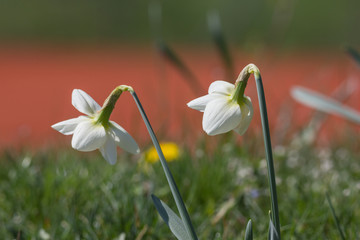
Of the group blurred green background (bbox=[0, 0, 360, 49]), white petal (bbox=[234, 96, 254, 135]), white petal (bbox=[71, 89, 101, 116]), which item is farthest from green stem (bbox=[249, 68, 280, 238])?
blurred green background (bbox=[0, 0, 360, 49])

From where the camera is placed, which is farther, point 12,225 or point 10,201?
point 10,201

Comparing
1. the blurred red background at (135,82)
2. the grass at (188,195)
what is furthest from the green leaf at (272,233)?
the blurred red background at (135,82)

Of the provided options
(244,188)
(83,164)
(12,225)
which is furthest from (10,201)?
(244,188)

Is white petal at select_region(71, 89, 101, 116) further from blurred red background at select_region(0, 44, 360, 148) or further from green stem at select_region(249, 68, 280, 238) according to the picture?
blurred red background at select_region(0, 44, 360, 148)

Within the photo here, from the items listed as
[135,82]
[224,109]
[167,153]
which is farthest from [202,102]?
[135,82]

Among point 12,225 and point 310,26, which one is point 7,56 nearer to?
point 310,26

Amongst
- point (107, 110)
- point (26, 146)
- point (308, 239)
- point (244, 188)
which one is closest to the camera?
point (107, 110)

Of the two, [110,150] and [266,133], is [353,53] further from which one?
[110,150]
